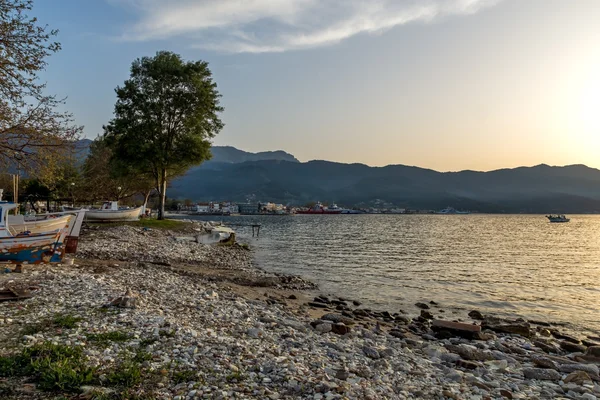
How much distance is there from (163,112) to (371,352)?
139ft

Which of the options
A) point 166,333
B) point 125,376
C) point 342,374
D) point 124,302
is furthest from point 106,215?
point 342,374

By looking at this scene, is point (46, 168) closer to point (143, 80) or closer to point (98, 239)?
point (98, 239)

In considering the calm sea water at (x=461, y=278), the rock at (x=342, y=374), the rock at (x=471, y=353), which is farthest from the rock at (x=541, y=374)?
the calm sea water at (x=461, y=278)

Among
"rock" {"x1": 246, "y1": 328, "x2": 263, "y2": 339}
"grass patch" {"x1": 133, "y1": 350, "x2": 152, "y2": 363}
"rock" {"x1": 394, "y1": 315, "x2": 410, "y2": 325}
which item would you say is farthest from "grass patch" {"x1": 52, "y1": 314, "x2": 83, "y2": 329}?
"rock" {"x1": 394, "y1": 315, "x2": 410, "y2": 325}

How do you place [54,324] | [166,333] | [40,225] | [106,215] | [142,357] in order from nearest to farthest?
[142,357] → [166,333] → [54,324] → [40,225] → [106,215]

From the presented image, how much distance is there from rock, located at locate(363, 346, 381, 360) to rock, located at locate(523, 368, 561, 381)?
3787 mm

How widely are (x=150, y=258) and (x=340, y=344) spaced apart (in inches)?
736

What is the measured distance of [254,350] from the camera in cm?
840

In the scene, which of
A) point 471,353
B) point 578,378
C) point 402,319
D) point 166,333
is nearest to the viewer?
point 166,333

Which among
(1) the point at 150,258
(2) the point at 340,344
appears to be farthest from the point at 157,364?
(1) the point at 150,258

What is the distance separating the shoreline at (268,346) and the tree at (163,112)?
29.8m

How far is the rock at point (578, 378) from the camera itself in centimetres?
921

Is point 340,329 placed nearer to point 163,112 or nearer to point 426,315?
point 426,315

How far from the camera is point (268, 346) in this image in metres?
8.92
